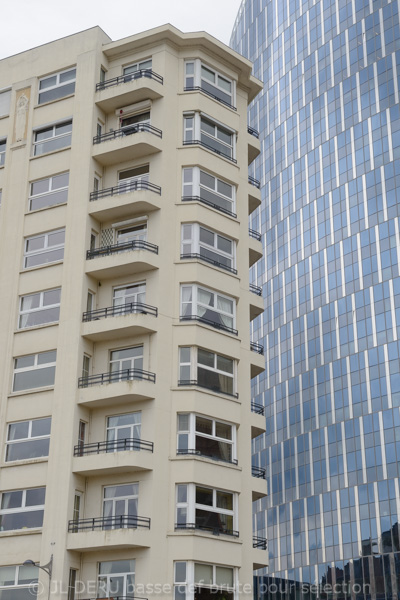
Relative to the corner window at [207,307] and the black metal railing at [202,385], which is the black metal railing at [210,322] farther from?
the black metal railing at [202,385]

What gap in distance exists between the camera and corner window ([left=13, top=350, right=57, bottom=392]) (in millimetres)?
38688

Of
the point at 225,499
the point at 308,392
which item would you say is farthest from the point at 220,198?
the point at 308,392

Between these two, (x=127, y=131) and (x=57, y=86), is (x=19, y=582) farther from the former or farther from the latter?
(x=57, y=86)

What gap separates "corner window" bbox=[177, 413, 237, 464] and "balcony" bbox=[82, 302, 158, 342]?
14.1 ft

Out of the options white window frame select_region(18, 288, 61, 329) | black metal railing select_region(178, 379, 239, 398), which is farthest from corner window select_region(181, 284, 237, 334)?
white window frame select_region(18, 288, 61, 329)

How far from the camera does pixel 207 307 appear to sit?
4000cm

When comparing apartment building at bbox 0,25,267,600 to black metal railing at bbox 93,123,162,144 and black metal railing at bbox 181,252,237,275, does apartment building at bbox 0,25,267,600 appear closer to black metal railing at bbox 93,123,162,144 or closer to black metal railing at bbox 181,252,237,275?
black metal railing at bbox 181,252,237,275

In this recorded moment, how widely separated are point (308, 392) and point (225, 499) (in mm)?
79394

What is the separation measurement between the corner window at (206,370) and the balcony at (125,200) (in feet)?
24.1

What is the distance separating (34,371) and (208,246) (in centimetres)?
1011

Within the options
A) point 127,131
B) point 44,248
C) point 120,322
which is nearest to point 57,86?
point 127,131

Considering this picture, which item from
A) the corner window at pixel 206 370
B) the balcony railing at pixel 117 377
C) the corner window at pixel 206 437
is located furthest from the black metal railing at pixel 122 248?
the corner window at pixel 206 437

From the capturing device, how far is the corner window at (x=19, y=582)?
3494cm

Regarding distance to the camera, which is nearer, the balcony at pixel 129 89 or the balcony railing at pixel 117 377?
the balcony railing at pixel 117 377
